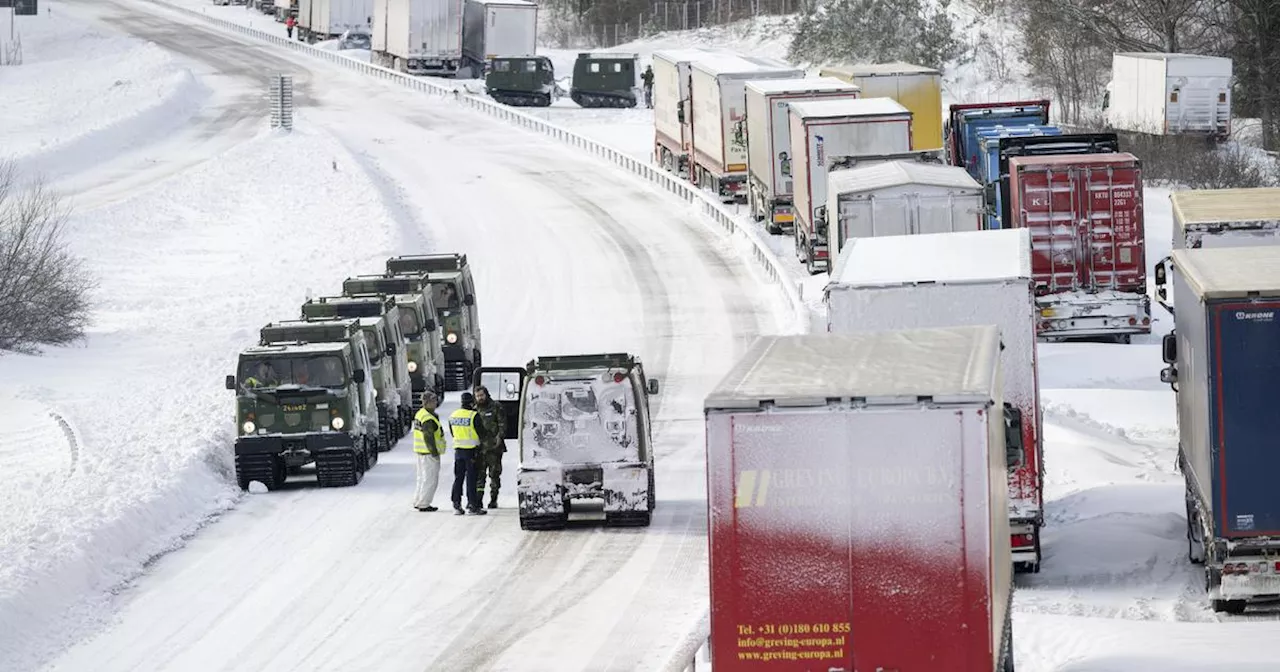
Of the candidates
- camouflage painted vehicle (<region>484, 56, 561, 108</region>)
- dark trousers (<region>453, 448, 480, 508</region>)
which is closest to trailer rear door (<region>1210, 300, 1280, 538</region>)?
dark trousers (<region>453, 448, 480, 508</region>)

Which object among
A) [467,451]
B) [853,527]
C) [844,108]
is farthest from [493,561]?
[844,108]

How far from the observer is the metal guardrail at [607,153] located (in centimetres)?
4031

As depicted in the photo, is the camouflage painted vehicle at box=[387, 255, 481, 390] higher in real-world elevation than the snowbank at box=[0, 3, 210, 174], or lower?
lower

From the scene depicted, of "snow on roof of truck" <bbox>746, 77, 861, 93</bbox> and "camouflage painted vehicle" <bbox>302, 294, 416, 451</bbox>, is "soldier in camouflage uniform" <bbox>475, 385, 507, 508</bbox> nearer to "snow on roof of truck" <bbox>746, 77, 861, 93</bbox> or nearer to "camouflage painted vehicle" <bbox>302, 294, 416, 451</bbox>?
"camouflage painted vehicle" <bbox>302, 294, 416, 451</bbox>

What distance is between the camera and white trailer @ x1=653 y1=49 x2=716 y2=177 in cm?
5519

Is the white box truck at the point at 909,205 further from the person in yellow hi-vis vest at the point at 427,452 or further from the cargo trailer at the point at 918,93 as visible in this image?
the cargo trailer at the point at 918,93

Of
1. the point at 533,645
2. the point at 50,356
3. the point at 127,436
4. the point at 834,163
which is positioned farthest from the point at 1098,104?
the point at 533,645

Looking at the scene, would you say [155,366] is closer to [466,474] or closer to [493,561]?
[466,474]

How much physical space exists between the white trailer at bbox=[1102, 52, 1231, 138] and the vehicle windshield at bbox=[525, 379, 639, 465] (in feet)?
139

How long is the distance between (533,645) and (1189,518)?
6.63 metres

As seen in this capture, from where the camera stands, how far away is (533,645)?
17766 mm

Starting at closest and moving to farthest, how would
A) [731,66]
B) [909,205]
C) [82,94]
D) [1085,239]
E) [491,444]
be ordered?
[491,444] < [909,205] < [1085,239] < [731,66] < [82,94]

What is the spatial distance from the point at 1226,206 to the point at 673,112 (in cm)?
3187

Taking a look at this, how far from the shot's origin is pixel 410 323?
30.4 meters
